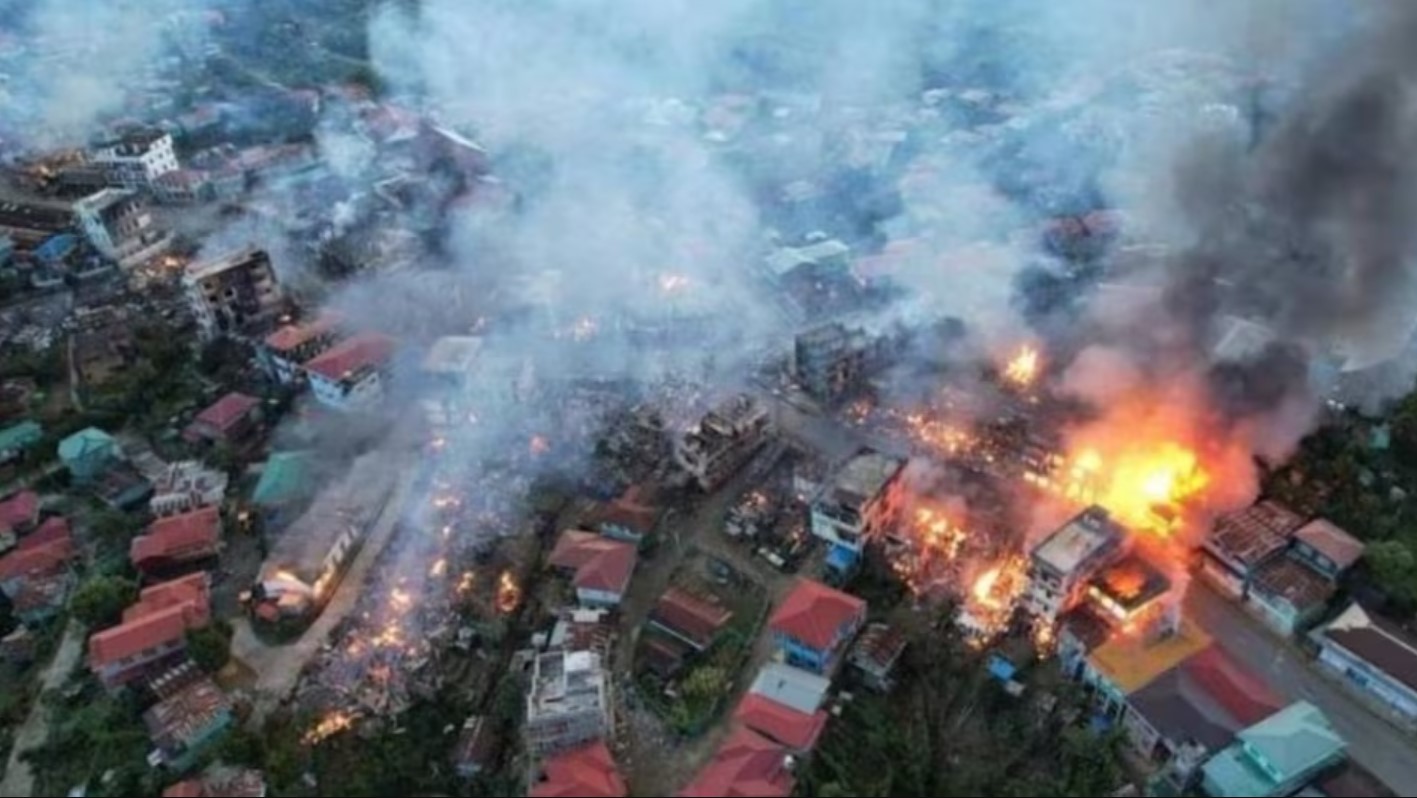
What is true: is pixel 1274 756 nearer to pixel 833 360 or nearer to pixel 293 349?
pixel 833 360

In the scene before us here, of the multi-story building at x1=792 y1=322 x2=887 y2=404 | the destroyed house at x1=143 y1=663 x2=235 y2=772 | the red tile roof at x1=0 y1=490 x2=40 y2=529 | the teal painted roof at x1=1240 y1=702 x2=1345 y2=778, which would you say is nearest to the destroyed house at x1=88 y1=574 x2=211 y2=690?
the destroyed house at x1=143 y1=663 x2=235 y2=772

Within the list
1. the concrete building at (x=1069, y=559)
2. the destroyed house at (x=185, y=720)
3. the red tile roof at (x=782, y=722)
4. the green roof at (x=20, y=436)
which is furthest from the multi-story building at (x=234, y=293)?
the concrete building at (x=1069, y=559)

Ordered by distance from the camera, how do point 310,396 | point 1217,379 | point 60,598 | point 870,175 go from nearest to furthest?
point 60,598 → point 1217,379 → point 310,396 → point 870,175

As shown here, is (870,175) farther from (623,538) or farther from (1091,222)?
(623,538)

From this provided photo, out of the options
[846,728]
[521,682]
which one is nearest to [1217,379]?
[846,728]

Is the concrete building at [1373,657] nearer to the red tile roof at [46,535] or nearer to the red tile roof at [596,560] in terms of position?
the red tile roof at [596,560]
